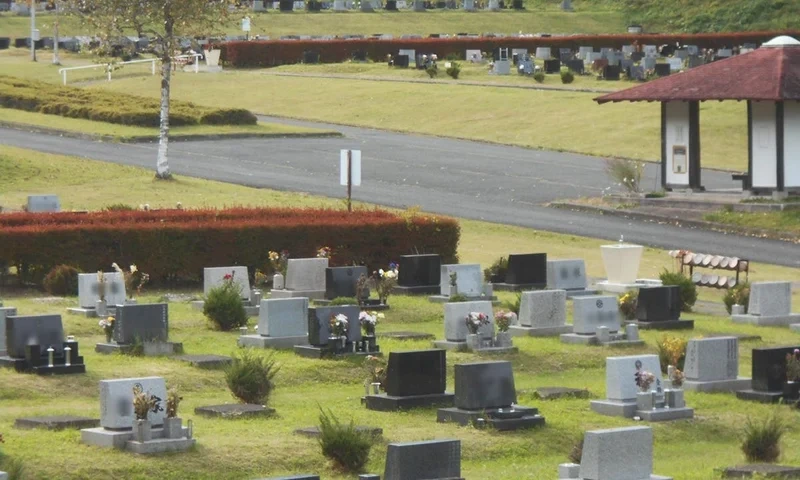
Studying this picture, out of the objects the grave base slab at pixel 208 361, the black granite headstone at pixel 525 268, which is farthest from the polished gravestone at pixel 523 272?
the grave base slab at pixel 208 361

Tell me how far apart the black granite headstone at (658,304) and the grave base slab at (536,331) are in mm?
1690

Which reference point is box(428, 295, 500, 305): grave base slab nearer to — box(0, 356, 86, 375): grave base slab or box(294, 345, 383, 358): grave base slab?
box(294, 345, 383, 358): grave base slab

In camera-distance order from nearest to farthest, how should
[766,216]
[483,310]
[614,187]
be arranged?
[483,310], [766,216], [614,187]

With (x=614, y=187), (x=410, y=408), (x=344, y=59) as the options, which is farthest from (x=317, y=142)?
(x=410, y=408)

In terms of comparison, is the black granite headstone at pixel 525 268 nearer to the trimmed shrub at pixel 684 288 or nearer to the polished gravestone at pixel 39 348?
the trimmed shrub at pixel 684 288

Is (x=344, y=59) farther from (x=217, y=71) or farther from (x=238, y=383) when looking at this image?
(x=238, y=383)

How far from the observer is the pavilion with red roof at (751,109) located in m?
43.3

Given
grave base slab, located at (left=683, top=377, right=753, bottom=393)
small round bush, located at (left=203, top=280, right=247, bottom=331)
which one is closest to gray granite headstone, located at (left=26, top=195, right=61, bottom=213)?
small round bush, located at (left=203, top=280, right=247, bottom=331)

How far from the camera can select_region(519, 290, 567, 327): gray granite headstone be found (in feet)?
87.5

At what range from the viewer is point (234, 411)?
19953 millimetres

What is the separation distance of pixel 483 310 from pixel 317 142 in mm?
30476

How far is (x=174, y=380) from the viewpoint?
21766 millimetres

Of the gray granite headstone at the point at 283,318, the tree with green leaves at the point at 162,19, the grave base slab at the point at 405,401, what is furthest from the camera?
the tree with green leaves at the point at 162,19

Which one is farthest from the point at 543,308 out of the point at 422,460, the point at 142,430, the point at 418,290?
the point at 422,460
